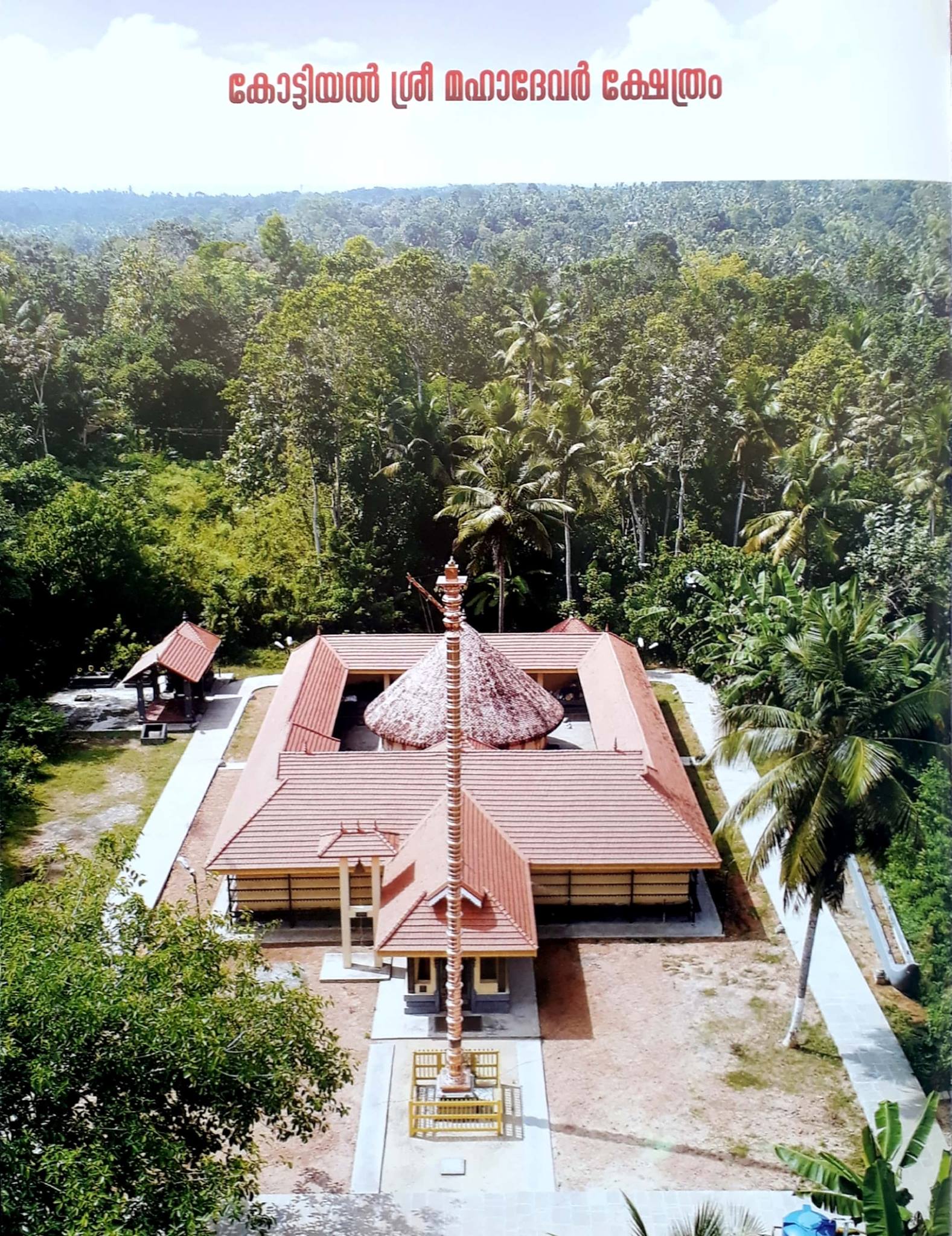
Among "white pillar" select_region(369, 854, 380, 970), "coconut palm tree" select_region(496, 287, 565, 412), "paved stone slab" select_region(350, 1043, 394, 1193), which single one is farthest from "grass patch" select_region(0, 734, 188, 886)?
"coconut palm tree" select_region(496, 287, 565, 412)

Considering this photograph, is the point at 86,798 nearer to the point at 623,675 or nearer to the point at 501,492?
the point at 501,492

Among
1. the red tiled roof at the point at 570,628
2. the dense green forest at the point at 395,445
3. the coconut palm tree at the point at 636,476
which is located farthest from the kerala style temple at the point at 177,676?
the coconut palm tree at the point at 636,476

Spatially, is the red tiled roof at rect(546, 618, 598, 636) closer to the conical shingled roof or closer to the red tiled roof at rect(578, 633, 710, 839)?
the red tiled roof at rect(578, 633, 710, 839)

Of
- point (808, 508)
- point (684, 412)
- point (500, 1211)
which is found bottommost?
point (500, 1211)

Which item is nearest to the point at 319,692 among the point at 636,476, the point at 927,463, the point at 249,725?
the point at 249,725

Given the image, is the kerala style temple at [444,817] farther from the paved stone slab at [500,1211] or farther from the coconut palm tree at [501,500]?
the paved stone slab at [500,1211]

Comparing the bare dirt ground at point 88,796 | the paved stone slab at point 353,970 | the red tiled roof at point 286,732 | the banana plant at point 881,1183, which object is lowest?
the paved stone slab at point 353,970
